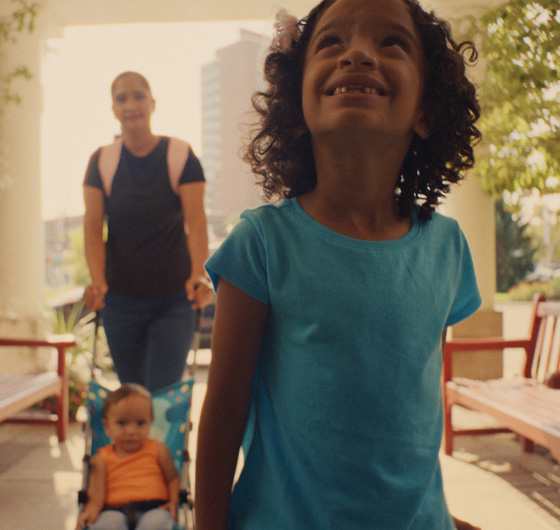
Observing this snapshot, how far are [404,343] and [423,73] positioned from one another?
45 centimetres

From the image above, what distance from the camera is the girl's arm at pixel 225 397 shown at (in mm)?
844

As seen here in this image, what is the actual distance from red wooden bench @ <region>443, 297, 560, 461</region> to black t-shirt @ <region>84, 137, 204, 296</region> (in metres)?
2.10

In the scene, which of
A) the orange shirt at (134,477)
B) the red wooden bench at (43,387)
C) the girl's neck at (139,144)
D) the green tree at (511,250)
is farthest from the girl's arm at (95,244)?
the green tree at (511,250)

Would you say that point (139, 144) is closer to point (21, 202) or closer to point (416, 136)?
point (416, 136)

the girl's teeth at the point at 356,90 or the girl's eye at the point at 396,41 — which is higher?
the girl's eye at the point at 396,41

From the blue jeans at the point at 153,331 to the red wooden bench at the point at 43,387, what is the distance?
163cm

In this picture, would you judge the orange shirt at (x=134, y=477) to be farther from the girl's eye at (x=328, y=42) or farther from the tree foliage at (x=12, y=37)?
the tree foliage at (x=12, y=37)

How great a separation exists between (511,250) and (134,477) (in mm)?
27284

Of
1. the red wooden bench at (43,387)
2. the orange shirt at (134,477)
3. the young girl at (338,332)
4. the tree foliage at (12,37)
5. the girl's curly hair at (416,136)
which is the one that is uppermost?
the tree foliage at (12,37)

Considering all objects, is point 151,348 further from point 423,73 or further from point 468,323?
point 468,323

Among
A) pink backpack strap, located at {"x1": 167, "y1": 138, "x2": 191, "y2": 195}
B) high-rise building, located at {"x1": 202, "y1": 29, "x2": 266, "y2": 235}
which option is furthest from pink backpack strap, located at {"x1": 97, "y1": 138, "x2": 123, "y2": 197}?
high-rise building, located at {"x1": 202, "y1": 29, "x2": 266, "y2": 235}

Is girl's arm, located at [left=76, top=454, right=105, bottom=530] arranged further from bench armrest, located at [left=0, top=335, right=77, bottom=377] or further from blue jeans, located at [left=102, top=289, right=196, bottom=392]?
bench armrest, located at [left=0, top=335, right=77, bottom=377]

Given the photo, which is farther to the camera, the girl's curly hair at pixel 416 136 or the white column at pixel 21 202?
the white column at pixel 21 202

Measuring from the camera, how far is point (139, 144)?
3016 millimetres
